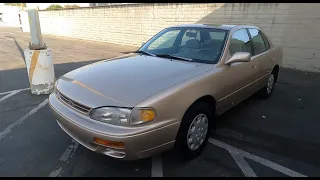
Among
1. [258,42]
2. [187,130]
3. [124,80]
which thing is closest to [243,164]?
[187,130]

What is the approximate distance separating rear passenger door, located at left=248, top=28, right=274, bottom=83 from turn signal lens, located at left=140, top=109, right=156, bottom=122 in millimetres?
2503

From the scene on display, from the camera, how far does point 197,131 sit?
9.62 ft

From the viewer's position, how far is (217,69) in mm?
3150

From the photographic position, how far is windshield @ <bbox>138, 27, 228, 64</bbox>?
338cm

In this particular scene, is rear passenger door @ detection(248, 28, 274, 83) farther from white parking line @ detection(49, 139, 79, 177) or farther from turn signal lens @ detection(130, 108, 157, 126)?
white parking line @ detection(49, 139, 79, 177)

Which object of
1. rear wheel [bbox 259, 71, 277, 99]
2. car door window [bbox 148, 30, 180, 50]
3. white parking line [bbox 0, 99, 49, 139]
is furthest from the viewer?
rear wheel [bbox 259, 71, 277, 99]

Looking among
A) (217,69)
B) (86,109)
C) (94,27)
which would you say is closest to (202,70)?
(217,69)

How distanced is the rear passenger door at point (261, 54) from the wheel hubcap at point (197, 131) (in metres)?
1.75

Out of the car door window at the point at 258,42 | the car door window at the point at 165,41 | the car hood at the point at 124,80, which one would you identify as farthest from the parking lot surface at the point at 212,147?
the car door window at the point at 165,41

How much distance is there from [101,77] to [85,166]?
1054 millimetres

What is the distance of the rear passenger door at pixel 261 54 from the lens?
13.9 feet

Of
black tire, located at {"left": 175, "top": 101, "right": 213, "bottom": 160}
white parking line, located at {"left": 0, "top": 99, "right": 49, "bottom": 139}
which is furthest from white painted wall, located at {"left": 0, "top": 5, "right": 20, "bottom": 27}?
black tire, located at {"left": 175, "top": 101, "right": 213, "bottom": 160}

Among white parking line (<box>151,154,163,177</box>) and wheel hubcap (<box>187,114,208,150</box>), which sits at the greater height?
wheel hubcap (<box>187,114,208,150</box>)

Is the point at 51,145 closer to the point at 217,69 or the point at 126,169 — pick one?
the point at 126,169
